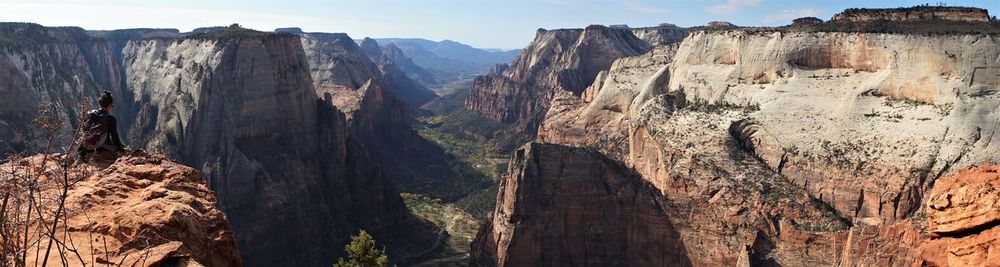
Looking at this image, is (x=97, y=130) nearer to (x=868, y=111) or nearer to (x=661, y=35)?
(x=868, y=111)

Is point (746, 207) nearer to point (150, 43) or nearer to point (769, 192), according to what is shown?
point (769, 192)

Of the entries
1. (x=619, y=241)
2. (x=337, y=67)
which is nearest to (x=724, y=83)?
(x=619, y=241)

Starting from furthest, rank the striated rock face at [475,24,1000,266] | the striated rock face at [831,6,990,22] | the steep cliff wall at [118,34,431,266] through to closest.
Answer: the steep cliff wall at [118,34,431,266] < the striated rock face at [831,6,990,22] < the striated rock face at [475,24,1000,266]

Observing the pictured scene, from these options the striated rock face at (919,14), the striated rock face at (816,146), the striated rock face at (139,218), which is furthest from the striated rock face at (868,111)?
the striated rock face at (139,218)

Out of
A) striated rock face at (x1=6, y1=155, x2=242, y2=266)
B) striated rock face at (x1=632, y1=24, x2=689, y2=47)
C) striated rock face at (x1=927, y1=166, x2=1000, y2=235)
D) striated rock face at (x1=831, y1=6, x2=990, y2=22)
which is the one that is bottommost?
striated rock face at (x1=6, y1=155, x2=242, y2=266)

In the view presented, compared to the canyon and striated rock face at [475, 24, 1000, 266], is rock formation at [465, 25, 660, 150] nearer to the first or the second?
the canyon

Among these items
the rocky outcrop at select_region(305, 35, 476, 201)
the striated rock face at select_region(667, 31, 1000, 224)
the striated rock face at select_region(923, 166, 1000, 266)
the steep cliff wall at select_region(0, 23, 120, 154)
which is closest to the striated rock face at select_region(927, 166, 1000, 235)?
the striated rock face at select_region(923, 166, 1000, 266)
